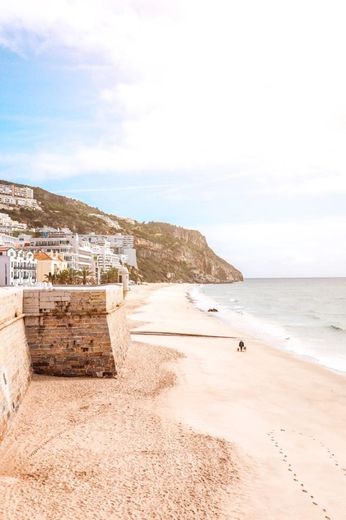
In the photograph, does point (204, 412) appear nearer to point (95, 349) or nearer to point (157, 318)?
point (95, 349)

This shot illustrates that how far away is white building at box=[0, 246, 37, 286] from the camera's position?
61.4 m

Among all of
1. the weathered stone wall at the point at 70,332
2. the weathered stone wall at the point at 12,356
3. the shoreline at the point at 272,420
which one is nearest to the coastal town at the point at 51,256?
the weathered stone wall at the point at 70,332

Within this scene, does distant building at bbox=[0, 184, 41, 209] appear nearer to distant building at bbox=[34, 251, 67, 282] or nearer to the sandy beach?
distant building at bbox=[34, 251, 67, 282]

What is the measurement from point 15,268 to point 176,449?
187 feet

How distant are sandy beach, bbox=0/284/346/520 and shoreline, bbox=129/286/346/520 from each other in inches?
1.6

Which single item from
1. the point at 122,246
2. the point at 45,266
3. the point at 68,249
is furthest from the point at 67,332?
the point at 122,246

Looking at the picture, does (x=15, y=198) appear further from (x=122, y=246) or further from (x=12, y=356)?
(x=12, y=356)

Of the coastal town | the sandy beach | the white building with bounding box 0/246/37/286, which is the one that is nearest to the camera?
the sandy beach

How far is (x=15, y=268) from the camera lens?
64.4 metres

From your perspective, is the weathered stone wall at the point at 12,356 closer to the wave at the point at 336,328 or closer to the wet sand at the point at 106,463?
the wet sand at the point at 106,463

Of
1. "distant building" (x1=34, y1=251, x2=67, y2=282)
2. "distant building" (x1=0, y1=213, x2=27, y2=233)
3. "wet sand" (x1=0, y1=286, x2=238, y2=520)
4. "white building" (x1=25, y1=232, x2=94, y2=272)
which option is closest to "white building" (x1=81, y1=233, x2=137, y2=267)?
"distant building" (x1=0, y1=213, x2=27, y2=233)

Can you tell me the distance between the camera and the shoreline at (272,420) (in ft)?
33.2

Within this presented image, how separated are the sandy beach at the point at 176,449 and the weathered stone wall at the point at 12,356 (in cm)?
52

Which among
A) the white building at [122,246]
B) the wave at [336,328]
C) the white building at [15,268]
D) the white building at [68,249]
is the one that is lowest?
the wave at [336,328]
